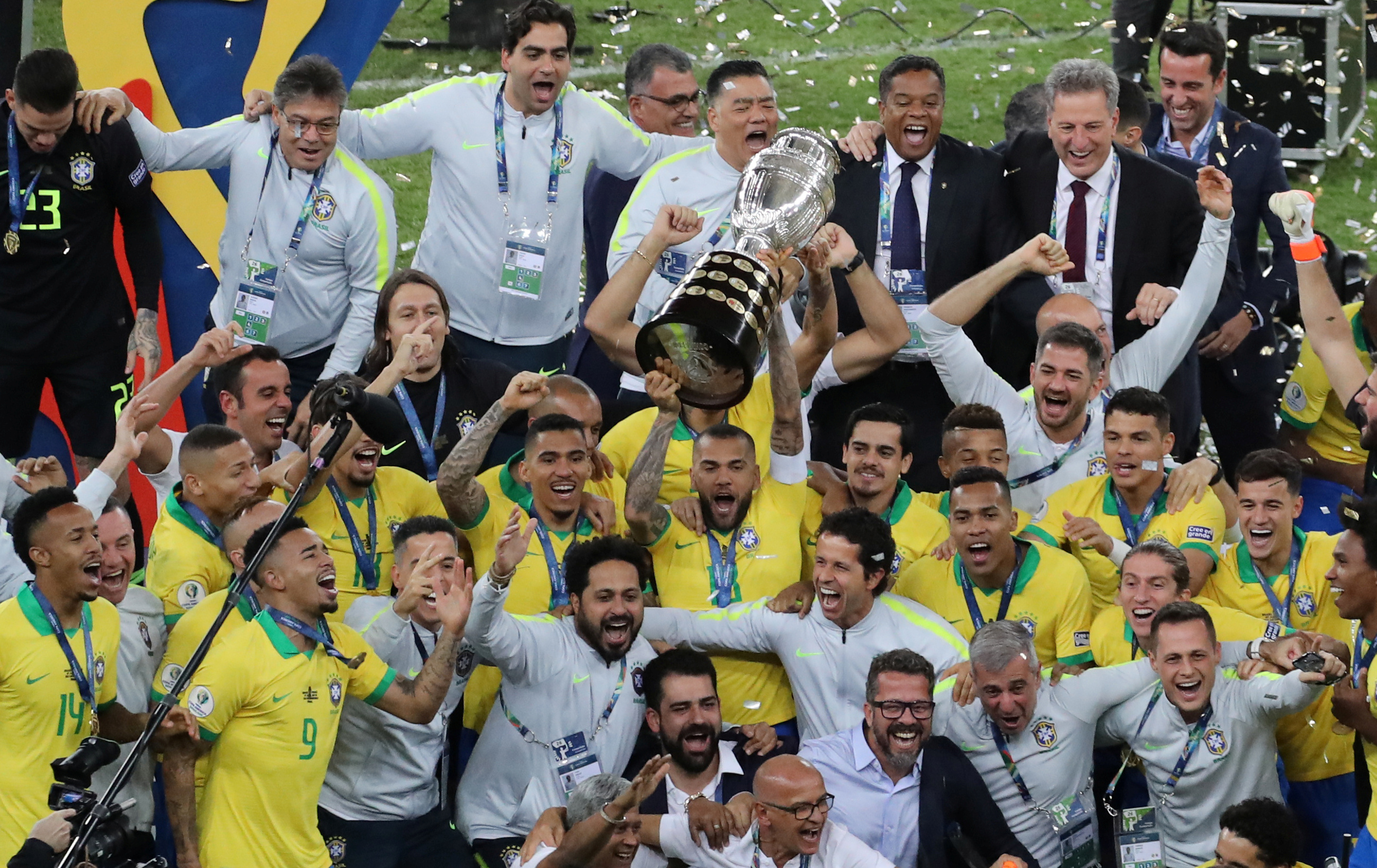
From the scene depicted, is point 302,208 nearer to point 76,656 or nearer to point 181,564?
point 181,564

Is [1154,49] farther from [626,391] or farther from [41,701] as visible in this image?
[41,701]

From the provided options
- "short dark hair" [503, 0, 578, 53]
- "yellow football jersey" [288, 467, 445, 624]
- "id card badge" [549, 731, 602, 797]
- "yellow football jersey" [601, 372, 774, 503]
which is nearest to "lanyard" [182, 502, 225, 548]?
"yellow football jersey" [288, 467, 445, 624]

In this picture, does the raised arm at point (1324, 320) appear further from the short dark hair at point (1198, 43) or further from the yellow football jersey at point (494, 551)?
the yellow football jersey at point (494, 551)

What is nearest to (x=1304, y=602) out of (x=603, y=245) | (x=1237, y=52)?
(x=603, y=245)

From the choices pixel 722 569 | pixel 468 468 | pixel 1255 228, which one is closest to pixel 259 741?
pixel 468 468

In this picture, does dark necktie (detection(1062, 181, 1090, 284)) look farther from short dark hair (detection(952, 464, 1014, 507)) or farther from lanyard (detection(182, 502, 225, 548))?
lanyard (detection(182, 502, 225, 548))

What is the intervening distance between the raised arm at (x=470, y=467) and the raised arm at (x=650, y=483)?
35 cm

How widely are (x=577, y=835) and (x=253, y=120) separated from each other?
9.69ft

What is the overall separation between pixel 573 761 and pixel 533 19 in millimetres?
2566

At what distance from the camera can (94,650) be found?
197 inches

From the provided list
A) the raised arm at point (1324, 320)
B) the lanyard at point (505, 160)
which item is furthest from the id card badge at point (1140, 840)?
the lanyard at point (505, 160)

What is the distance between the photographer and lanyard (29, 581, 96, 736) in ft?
16.2

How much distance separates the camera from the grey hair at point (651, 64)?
7332mm

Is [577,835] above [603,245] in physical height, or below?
below
